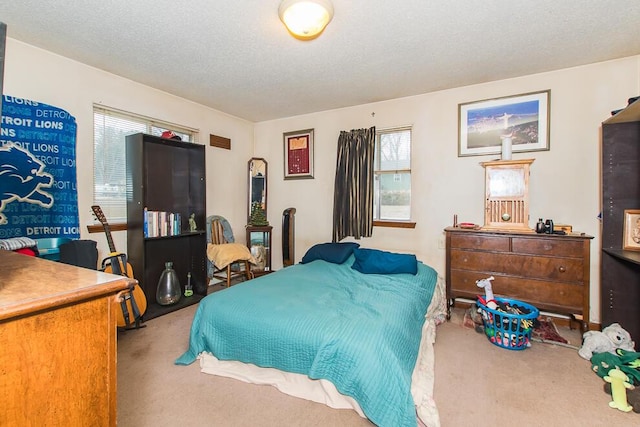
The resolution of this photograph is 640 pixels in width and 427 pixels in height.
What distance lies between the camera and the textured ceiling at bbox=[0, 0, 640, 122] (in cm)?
196

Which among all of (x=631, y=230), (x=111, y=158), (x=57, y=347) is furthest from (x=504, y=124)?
(x=111, y=158)

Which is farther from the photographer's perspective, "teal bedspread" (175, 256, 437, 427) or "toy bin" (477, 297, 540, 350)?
"toy bin" (477, 297, 540, 350)

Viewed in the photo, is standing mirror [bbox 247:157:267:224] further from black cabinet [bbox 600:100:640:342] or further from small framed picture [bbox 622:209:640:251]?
small framed picture [bbox 622:209:640:251]

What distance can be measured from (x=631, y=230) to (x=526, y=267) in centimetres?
77

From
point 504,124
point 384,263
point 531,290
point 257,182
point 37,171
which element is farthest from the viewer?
point 257,182

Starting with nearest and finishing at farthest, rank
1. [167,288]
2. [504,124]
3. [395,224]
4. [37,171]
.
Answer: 1. [37,171]
2. [504,124]
3. [167,288]
4. [395,224]

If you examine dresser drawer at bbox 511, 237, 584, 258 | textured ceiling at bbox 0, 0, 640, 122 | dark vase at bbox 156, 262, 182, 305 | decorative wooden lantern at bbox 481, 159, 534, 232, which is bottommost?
dark vase at bbox 156, 262, 182, 305

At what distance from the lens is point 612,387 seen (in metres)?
1.79

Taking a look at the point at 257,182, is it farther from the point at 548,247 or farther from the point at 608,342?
the point at 608,342

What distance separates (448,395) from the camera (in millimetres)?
1816

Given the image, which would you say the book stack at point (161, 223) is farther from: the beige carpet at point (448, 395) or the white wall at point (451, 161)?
the white wall at point (451, 161)

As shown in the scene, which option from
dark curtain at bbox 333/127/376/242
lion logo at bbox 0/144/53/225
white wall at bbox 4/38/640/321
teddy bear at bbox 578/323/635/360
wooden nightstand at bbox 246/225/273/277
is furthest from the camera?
wooden nightstand at bbox 246/225/273/277

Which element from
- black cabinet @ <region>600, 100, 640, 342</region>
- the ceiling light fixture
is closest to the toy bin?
black cabinet @ <region>600, 100, 640, 342</region>

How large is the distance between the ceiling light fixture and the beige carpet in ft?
7.79
